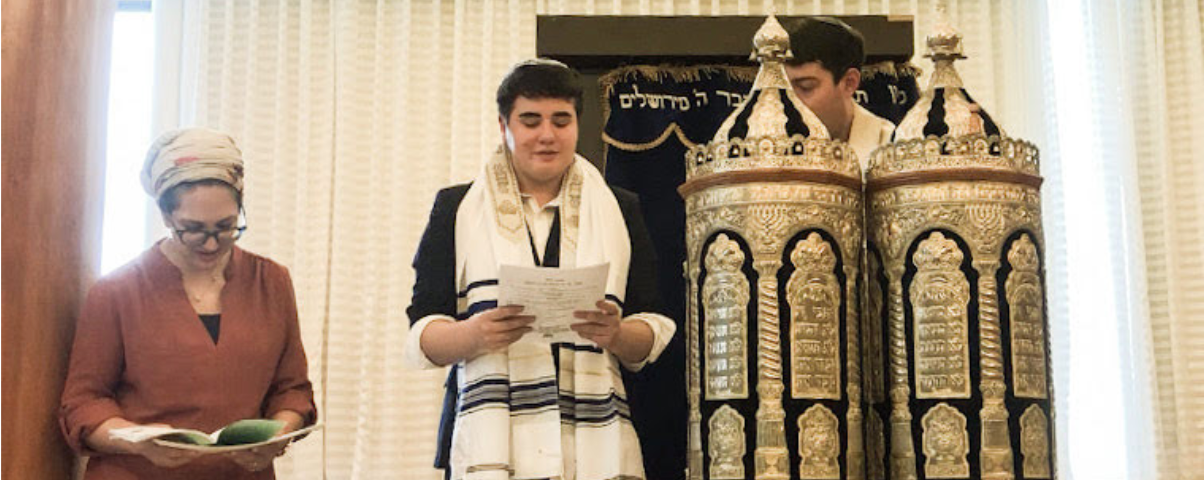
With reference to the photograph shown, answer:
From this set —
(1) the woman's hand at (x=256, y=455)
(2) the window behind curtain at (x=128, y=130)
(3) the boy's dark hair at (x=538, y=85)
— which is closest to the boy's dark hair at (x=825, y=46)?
(3) the boy's dark hair at (x=538, y=85)

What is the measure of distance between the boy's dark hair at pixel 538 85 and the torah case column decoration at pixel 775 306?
589mm

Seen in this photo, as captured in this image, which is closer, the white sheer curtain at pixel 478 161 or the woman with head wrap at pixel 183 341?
the woman with head wrap at pixel 183 341

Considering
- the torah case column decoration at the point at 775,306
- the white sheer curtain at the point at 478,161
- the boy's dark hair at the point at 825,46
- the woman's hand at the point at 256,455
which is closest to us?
the torah case column decoration at the point at 775,306

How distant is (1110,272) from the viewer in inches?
226

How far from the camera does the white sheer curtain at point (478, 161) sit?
5629mm

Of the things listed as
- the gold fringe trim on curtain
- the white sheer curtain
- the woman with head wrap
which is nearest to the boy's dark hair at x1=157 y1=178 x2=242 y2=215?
the woman with head wrap

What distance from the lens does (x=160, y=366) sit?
8.39ft

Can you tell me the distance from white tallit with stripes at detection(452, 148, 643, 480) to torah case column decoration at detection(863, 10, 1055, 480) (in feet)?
1.93

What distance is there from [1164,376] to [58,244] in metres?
4.40

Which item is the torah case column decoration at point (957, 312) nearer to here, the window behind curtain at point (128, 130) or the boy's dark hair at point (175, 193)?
the boy's dark hair at point (175, 193)

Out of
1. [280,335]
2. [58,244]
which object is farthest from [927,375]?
[58,244]

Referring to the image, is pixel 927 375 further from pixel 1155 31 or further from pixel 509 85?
pixel 1155 31

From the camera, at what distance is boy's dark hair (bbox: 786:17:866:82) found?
313 centimetres

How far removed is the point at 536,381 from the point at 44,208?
91 cm
